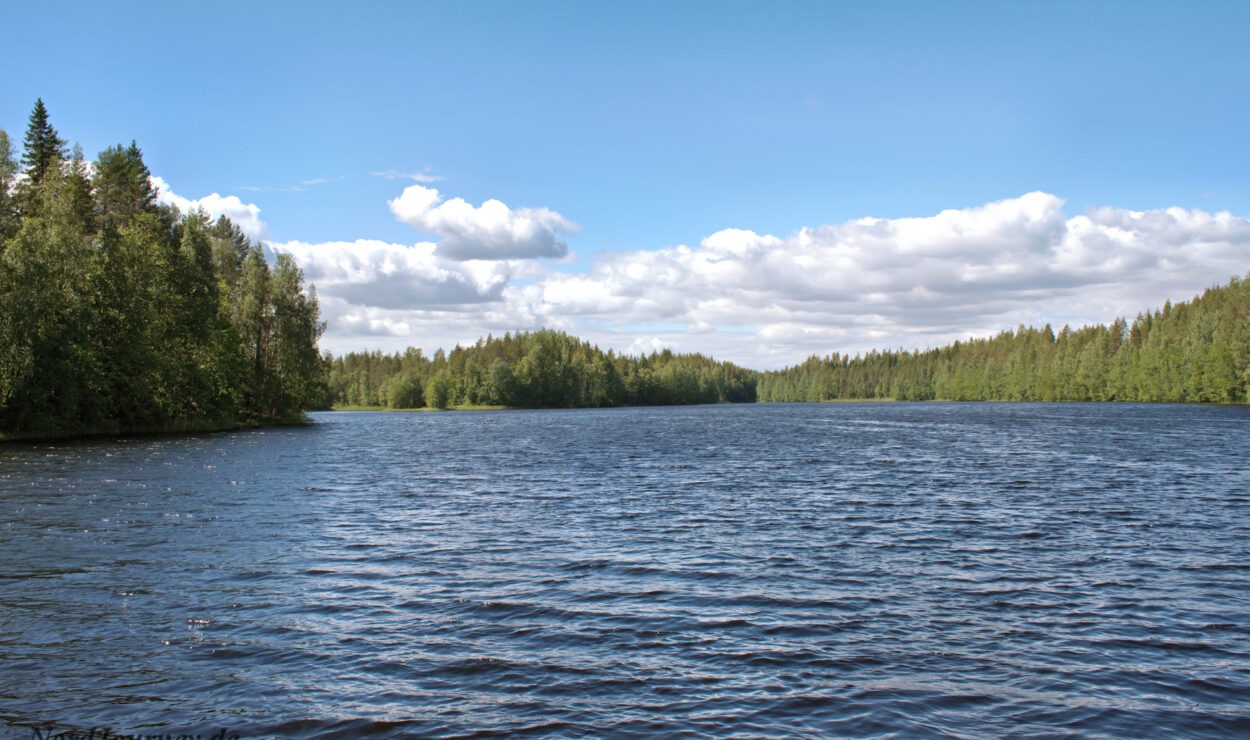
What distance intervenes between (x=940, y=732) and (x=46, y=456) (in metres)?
59.5

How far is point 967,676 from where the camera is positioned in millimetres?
13500

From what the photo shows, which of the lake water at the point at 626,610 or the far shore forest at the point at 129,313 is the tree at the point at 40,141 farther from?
the lake water at the point at 626,610

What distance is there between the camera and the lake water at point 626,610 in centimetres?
1207

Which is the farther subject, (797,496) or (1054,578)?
(797,496)

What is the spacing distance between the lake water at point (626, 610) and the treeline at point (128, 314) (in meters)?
30.0

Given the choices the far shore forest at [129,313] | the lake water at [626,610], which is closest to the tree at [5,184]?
the far shore forest at [129,313]

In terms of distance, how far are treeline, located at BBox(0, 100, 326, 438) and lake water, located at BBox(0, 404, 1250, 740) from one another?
98.5 feet

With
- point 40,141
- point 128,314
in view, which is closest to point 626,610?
point 128,314

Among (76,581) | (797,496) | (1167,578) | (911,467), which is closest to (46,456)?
(76,581)

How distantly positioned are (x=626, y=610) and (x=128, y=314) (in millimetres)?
72275

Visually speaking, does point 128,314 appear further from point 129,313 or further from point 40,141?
point 40,141

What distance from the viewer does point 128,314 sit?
72.6 meters

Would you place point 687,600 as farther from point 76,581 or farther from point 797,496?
point 797,496

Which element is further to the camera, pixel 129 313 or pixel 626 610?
pixel 129 313
